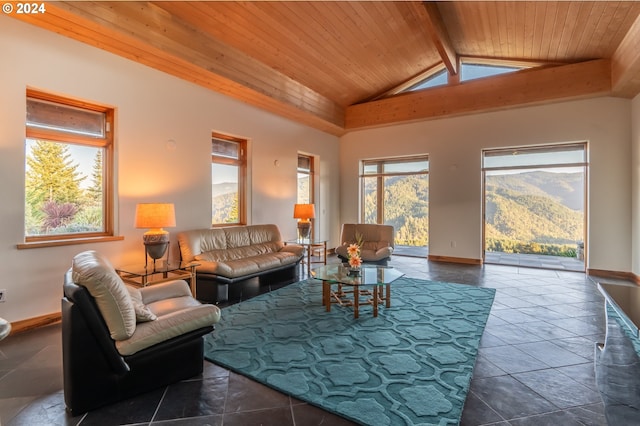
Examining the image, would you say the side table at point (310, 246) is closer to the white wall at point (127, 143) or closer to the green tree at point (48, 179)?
the white wall at point (127, 143)

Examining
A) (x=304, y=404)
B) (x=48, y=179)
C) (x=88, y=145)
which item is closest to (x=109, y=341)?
(x=304, y=404)

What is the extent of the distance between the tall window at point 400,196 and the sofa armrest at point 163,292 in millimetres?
5613

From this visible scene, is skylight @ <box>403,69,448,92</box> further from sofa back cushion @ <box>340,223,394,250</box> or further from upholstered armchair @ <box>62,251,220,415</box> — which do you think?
upholstered armchair @ <box>62,251,220,415</box>

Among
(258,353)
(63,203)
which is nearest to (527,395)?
(258,353)

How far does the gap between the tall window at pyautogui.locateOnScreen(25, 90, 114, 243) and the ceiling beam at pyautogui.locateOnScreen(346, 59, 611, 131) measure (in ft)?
17.2

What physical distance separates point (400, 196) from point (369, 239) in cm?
220

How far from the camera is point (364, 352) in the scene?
2555 millimetres

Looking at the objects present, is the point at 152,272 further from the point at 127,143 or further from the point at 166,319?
the point at 127,143

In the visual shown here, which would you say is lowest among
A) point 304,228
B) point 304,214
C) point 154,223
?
point 304,228

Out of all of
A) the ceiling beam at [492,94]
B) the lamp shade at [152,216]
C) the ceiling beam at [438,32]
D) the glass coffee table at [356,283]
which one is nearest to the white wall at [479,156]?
the ceiling beam at [492,94]

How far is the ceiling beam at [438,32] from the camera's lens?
4.49 metres

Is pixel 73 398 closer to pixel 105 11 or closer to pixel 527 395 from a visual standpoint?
pixel 527 395

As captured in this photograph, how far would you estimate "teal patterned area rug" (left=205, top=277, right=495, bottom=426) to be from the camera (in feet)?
6.25

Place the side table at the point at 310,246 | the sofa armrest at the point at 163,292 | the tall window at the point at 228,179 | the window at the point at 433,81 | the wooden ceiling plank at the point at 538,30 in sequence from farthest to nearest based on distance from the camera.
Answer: the window at the point at 433,81 < the side table at the point at 310,246 < the tall window at the point at 228,179 < the wooden ceiling plank at the point at 538,30 < the sofa armrest at the point at 163,292
